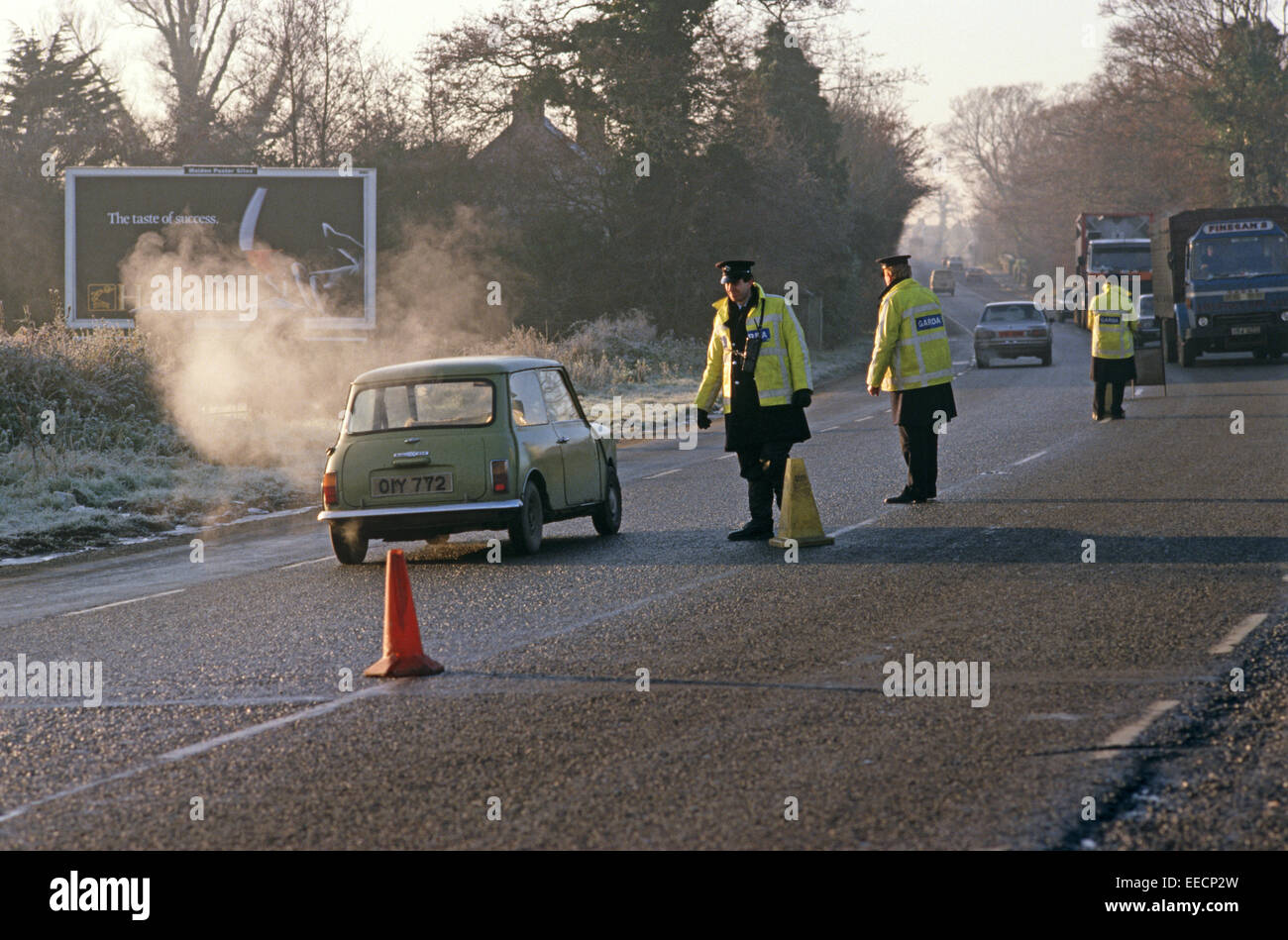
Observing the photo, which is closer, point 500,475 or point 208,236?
point 500,475

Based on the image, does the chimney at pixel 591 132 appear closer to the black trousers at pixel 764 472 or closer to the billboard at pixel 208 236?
the billboard at pixel 208 236

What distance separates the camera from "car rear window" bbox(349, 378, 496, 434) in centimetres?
1155

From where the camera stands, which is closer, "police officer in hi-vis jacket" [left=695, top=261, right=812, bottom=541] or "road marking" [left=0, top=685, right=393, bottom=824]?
"road marking" [left=0, top=685, right=393, bottom=824]

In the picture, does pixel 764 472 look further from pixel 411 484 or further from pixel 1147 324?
pixel 1147 324

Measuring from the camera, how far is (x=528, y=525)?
11516mm

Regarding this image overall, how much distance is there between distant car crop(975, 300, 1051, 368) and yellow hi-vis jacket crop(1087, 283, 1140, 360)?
1787 centimetres

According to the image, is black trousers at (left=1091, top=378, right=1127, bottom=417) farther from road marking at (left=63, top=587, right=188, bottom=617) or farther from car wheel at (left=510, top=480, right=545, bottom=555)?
road marking at (left=63, top=587, right=188, bottom=617)

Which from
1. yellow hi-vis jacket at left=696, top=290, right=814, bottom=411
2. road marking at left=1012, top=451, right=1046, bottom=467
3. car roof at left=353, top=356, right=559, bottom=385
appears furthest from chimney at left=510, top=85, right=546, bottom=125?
yellow hi-vis jacket at left=696, top=290, right=814, bottom=411

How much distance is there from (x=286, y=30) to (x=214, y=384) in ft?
93.4

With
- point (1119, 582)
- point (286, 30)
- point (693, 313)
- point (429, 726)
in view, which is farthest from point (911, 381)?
point (286, 30)

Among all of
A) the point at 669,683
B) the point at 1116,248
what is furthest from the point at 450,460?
the point at 1116,248

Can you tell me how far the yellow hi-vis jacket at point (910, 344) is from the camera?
13023 mm

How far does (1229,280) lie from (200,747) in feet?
106
